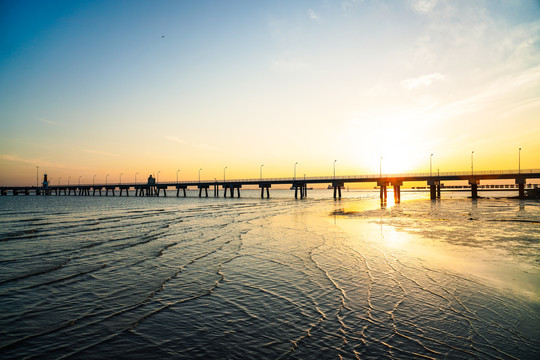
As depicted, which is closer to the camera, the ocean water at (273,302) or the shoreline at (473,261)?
the ocean water at (273,302)

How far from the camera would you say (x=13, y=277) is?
1043 centimetres

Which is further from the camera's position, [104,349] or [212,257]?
[212,257]

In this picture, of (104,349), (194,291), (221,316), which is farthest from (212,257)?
(104,349)

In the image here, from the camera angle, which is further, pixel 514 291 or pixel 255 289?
pixel 255 289

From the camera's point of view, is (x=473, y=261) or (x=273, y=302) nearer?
(x=273, y=302)

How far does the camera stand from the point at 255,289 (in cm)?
912

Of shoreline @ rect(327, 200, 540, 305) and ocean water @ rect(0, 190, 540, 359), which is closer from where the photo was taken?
ocean water @ rect(0, 190, 540, 359)

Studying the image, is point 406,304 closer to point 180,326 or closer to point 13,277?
point 180,326

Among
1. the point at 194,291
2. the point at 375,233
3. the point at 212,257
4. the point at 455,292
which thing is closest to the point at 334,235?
the point at 375,233

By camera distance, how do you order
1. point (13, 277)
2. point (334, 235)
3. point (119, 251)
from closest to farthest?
point (13, 277) < point (119, 251) < point (334, 235)

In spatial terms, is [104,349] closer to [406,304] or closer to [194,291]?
[194,291]

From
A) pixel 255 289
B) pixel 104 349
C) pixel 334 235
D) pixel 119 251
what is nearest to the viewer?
pixel 104 349

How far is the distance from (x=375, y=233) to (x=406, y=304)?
530 inches

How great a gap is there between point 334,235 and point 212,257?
9.50 m
